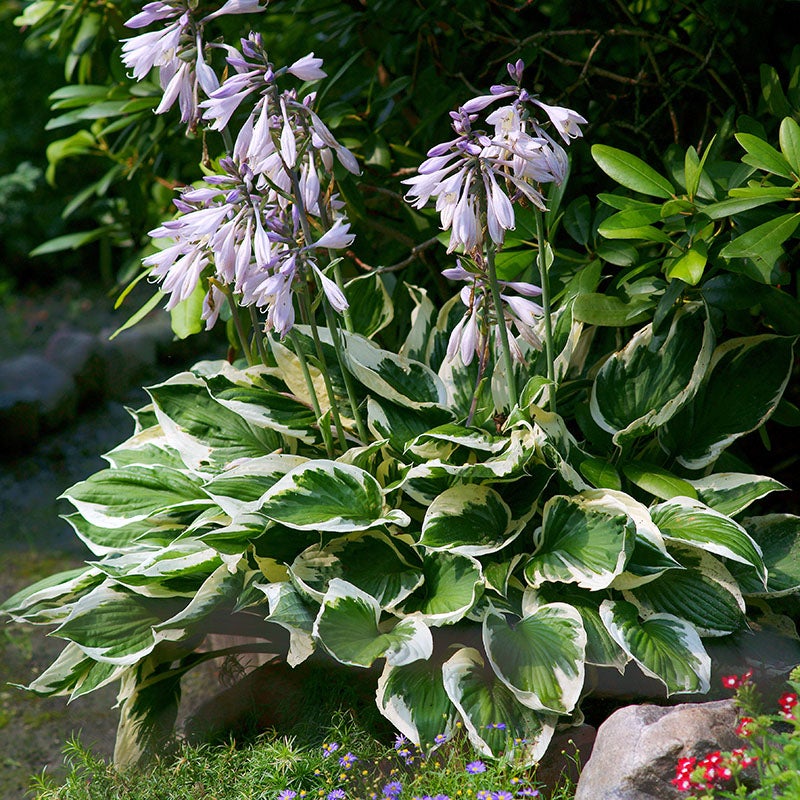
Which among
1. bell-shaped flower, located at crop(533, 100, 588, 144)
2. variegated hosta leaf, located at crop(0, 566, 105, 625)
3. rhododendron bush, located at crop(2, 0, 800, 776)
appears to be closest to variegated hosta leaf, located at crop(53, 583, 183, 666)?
rhododendron bush, located at crop(2, 0, 800, 776)

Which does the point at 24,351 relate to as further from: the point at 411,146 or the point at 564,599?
the point at 564,599

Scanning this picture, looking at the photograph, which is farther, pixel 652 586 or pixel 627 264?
pixel 627 264

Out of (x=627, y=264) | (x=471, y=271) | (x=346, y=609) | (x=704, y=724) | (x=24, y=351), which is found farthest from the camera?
(x=24, y=351)

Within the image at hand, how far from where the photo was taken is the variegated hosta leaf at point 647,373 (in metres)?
2.39

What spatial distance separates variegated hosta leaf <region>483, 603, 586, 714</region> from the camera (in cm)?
196

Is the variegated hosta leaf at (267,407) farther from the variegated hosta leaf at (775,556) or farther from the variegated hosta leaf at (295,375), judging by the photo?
the variegated hosta leaf at (775,556)

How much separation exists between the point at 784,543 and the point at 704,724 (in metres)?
0.66

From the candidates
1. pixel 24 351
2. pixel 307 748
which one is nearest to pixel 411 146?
pixel 307 748

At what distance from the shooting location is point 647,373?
7.95ft

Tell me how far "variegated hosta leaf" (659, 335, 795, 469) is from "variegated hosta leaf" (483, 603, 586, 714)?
1.96ft

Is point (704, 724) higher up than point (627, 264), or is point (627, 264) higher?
point (627, 264)

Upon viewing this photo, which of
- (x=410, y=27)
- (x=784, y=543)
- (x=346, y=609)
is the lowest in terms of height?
(x=784, y=543)

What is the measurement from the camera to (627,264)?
238 cm

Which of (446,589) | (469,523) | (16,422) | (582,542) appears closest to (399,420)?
(469,523)
